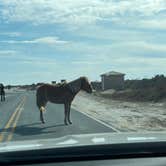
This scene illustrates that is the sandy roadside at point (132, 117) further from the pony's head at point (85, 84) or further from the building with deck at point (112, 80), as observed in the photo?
the building with deck at point (112, 80)

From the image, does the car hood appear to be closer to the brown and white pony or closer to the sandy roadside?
the sandy roadside

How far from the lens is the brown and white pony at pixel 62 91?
2438cm

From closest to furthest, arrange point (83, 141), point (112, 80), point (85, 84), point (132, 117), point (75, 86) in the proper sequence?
point (83, 141), point (75, 86), point (85, 84), point (132, 117), point (112, 80)

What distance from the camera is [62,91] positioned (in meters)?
24.6

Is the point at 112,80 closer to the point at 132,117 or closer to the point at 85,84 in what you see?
the point at 132,117

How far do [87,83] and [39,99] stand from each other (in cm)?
218

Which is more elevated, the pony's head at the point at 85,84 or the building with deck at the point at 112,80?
Result: the pony's head at the point at 85,84

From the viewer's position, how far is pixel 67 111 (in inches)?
934

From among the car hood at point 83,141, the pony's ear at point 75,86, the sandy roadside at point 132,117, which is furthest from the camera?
the pony's ear at point 75,86

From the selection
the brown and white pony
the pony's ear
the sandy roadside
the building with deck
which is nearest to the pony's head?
the brown and white pony

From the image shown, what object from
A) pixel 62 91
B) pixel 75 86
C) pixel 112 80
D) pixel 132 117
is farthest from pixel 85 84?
pixel 112 80

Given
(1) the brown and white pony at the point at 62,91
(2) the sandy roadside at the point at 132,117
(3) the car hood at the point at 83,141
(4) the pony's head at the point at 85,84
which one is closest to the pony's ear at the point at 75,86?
(1) the brown and white pony at the point at 62,91

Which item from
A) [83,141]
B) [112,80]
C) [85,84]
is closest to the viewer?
[83,141]

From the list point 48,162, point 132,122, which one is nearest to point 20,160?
point 48,162
